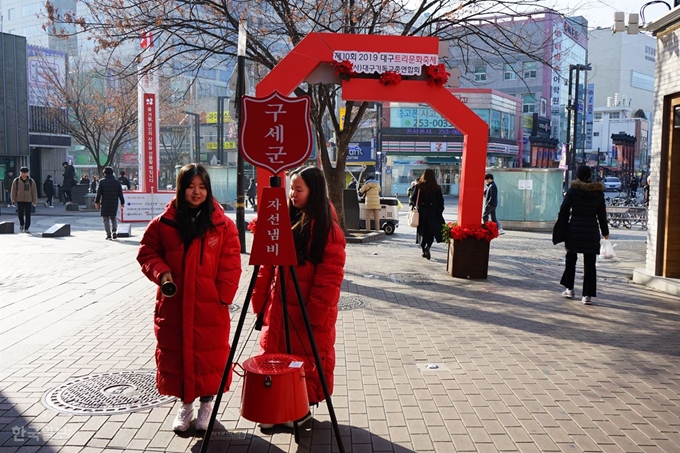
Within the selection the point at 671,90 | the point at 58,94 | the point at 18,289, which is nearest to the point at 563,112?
the point at 58,94

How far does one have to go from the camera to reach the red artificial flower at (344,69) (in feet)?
31.7

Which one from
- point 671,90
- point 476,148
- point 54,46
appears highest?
point 54,46

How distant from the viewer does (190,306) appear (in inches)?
151

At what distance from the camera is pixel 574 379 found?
5223 mm

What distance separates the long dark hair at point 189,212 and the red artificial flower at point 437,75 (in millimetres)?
6620

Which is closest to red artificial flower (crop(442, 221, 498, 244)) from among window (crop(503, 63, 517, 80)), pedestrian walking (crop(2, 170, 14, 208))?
window (crop(503, 63, 517, 80))

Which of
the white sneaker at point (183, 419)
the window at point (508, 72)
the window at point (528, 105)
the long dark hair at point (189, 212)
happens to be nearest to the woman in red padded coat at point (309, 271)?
the long dark hair at point (189, 212)

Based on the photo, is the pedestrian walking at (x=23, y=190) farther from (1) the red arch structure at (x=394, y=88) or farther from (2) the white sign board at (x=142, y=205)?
(1) the red arch structure at (x=394, y=88)

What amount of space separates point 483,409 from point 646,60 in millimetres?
120082

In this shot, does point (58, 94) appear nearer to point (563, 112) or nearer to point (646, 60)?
point (563, 112)

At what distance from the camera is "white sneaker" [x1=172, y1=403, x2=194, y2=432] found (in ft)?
13.2

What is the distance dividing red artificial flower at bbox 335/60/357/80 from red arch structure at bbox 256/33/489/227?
89 millimetres

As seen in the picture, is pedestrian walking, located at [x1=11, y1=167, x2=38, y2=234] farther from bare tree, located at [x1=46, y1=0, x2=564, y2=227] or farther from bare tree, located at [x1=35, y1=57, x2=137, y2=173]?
bare tree, located at [x1=35, y1=57, x2=137, y2=173]

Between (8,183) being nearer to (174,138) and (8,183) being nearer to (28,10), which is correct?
(174,138)
